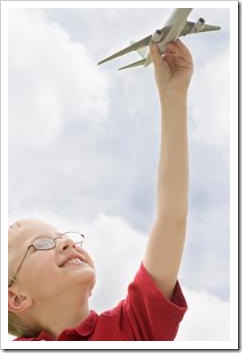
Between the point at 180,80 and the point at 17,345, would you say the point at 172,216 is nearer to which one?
the point at 180,80

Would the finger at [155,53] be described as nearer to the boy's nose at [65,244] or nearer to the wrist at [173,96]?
the wrist at [173,96]

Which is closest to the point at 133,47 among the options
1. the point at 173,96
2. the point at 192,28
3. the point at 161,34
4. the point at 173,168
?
the point at 192,28

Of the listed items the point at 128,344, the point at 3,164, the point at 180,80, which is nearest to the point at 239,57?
the point at 180,80

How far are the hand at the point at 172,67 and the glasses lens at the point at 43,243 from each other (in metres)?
0.69

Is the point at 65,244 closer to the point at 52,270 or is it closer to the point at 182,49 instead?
the point at 52,270

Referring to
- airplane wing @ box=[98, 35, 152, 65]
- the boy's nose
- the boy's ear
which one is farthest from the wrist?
the boy's ear

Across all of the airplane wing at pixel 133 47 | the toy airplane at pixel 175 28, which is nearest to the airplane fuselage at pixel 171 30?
the toy airplane at pixel 175 28

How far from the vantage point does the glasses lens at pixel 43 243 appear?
6.15ft

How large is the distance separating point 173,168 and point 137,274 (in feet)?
1.25

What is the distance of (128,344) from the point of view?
1607 mm

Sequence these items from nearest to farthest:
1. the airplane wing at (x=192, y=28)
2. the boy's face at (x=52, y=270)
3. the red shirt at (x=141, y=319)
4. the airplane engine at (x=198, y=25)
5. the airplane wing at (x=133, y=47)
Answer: the red shirt at (x=141, y=319) → the boy's face at (x=52, y=270) → the airplane wing at (x=192, y=28) → the airplane engine at (x=198, y=25) → the airplane wing at (x=133, y=47)

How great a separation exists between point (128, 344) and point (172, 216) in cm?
44

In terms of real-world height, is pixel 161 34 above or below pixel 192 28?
below

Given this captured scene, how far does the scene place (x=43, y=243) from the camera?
74.6 inches
